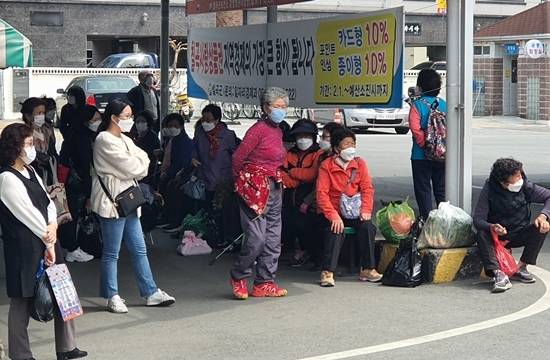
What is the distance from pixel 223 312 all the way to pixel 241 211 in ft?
2.89

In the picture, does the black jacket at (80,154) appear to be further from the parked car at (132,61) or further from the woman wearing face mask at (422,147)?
the parked car at (132,61)

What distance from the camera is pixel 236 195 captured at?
8672mm

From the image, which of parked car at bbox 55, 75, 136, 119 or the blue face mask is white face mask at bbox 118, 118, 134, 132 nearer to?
the blue face mask

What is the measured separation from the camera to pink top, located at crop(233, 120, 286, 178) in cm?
859

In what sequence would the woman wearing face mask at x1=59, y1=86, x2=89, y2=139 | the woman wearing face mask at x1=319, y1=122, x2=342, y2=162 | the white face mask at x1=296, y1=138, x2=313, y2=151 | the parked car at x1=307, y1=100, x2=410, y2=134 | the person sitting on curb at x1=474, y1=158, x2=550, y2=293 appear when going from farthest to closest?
1. the parked car at x1=307, y1=100, x2=410, y2=134
2. the woman wearing face mask at x1=59, y1=86, x2=89, y2=139
3. the white face mask at x1=296, y1=138, x2=313, y2=151
4. the woman wearing face mask at x1=319, y1=122, x2=342, y2=162
5. the person sitting on curb at x1=474, y1=158, x2=550, y2=293

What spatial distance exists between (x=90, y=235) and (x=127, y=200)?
2.57m

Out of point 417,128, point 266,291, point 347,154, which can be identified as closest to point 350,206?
point 347,154

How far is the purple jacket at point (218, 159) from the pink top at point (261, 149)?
2255 millimetres

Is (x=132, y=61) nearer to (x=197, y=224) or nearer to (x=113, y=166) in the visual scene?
(x=197, y=224)

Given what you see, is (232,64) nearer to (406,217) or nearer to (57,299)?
(406,217)

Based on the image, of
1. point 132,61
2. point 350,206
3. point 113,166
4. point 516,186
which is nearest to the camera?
point 113,166

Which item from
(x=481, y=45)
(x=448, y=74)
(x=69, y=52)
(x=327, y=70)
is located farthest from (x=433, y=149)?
(x=69, y=52)

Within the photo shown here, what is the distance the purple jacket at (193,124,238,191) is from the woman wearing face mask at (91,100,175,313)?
9.14ft

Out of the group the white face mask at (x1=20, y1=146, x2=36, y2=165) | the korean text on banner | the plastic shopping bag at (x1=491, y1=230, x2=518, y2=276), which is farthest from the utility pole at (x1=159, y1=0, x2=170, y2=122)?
the white face mask at (x1=20, y1=146, x2=36, y2=165)
